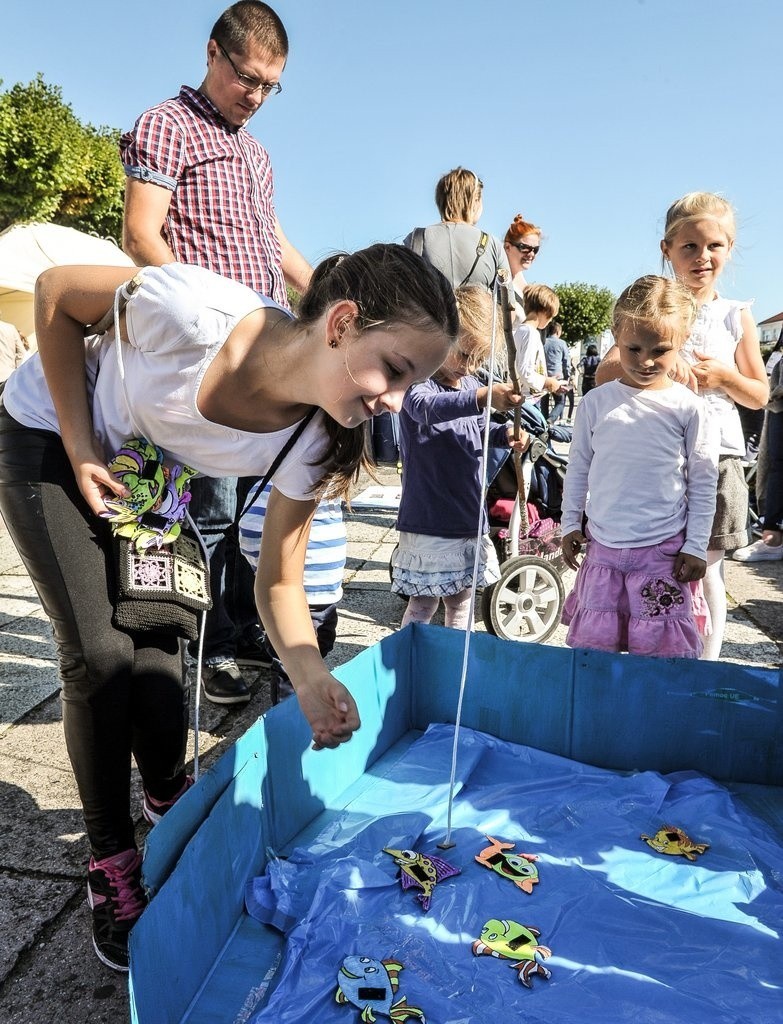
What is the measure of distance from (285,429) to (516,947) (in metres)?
0.99

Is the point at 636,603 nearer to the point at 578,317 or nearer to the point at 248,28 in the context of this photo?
the point at 248,28

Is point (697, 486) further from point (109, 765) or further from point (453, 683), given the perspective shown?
point (109, 765)

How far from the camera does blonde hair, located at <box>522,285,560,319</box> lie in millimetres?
5301

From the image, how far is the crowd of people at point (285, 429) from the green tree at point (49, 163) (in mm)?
17630

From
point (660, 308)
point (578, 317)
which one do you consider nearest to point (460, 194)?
point (660, 308)

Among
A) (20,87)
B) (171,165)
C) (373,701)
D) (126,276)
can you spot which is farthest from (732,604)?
(20,87)

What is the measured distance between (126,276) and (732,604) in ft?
10.5

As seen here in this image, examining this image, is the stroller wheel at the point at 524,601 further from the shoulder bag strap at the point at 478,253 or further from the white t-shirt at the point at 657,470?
the shoulder bag strap at the point at 478,253

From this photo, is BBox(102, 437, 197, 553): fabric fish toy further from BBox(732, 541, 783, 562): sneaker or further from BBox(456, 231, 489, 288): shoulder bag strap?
BBox(732, 541, 783, 562): sneaker

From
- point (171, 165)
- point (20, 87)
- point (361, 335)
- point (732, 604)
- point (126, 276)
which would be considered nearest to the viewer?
point (361, 335)

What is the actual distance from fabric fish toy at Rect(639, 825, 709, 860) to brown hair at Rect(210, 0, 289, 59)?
83.4 inches

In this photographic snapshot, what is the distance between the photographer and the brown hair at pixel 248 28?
2.04 meters

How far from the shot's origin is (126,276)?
132 centimetres

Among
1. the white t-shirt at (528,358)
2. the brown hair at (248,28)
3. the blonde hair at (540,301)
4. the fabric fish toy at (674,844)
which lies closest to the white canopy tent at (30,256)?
the blonde hair at (540,301)
